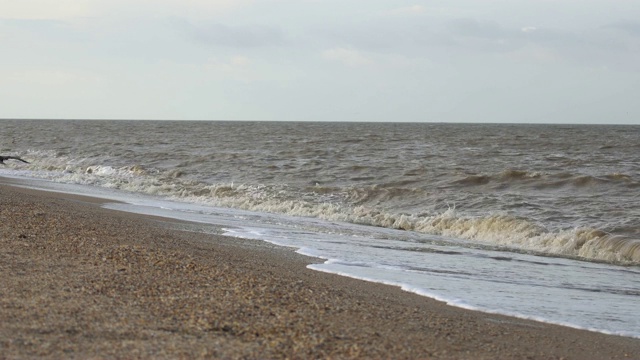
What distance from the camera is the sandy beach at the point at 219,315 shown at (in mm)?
4809

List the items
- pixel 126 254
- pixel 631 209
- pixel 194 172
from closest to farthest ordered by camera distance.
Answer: pixel 126 254 → pixel 631 209 → pixel 194 172

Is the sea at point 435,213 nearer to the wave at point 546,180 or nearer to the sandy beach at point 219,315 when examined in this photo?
the wave at point 546,180

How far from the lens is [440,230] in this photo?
49.4 feet

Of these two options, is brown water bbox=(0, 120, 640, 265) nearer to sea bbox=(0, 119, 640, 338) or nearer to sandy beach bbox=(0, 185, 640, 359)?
sea bbox=(0, 119, 640, 338)

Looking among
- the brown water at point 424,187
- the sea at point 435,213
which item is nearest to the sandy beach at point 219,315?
the sea at point 435,213

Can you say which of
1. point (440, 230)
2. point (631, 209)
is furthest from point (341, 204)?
point (631, 209)

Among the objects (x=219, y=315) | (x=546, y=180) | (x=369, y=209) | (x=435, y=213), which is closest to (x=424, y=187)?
(x=546, y=180)

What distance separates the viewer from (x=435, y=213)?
17.0 meters

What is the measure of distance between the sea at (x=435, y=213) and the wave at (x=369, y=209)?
1.6 inches

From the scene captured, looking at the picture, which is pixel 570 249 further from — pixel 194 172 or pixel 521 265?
pixel 194 172

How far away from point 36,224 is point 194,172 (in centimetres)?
1786

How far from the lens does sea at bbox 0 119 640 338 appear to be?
836 cm

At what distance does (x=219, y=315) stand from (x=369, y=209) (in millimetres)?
12223

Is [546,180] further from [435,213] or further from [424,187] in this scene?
[435,213]
